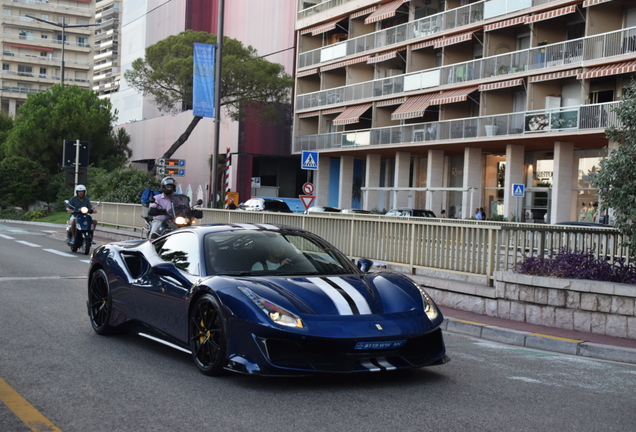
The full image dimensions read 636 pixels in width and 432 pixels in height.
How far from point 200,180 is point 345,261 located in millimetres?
56072

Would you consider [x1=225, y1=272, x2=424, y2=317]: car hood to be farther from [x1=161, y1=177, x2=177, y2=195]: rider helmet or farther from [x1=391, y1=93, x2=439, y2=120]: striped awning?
[x1=391, y1=93, x2=439, y2=120]: striped awning

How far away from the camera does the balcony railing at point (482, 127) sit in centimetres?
3412

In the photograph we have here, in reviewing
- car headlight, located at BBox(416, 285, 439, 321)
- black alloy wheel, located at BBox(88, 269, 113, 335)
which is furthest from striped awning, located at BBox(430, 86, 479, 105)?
car headlight, located at BBox(416, 285, 439, 321)

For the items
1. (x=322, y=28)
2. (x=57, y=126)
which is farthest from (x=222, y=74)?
(x=57, y=126)

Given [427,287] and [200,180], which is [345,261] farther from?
[200,180]

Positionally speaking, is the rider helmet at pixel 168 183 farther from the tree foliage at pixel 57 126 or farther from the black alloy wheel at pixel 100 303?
the tree foliage at pixel 57 126

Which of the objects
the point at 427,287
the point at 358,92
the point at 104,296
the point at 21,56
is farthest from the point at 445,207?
the point at 21,56

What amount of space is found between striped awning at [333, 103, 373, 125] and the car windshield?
4075cm

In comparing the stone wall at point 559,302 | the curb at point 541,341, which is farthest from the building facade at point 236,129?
the curb at point 541,341

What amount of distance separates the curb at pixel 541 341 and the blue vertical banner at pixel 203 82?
1827 cm

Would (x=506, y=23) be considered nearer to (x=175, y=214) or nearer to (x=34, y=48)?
(x=175, y=214)

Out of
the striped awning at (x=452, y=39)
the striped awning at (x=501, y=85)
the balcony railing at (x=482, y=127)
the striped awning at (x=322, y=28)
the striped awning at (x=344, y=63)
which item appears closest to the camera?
the balcony railing at (x=482, y=127)

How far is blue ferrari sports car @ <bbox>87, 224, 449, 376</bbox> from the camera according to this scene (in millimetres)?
5648

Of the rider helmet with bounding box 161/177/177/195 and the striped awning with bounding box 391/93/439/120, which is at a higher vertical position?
the striped awning with bounding box 391/93/439/120
